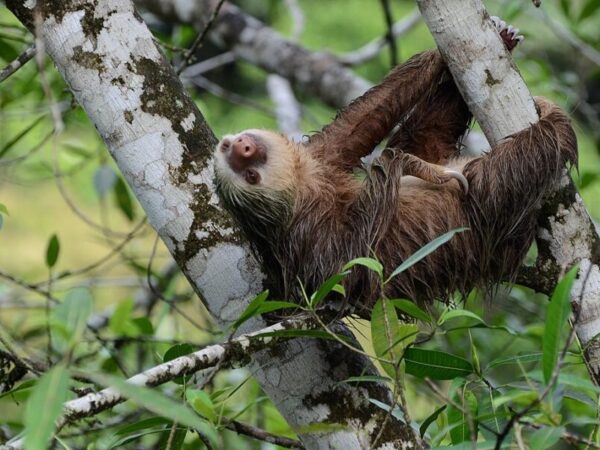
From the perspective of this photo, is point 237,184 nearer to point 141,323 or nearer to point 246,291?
point 246,291

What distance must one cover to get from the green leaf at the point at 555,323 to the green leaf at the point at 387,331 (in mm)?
452

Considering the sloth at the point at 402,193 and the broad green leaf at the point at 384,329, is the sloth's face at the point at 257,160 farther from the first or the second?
the broad green leaf at the point at 384,329

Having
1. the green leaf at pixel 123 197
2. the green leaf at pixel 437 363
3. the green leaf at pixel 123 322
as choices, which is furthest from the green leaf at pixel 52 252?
the green leaf at pixel 437 363

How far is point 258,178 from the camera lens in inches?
138

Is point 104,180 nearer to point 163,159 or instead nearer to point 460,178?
point 163,159

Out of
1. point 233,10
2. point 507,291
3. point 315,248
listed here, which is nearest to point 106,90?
point 315,248

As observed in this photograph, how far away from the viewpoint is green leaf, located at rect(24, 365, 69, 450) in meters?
1.56

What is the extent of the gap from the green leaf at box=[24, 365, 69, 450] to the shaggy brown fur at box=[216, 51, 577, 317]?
1493mm

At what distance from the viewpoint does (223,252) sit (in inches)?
117

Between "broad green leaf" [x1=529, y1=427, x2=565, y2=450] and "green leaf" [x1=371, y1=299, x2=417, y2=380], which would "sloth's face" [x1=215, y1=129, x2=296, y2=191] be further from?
"broad green leaf" [x1=529, y1=427, x2=565, y2=450]

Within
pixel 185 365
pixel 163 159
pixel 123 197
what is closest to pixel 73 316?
pixel 185 365

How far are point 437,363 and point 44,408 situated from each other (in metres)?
1.26

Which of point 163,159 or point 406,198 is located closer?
point 163,159

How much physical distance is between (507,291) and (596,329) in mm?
645
